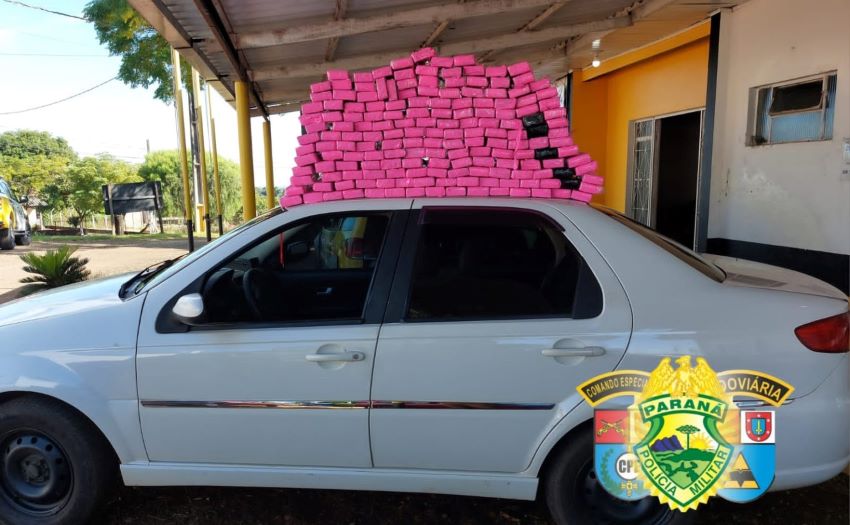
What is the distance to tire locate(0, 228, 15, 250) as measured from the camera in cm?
1562

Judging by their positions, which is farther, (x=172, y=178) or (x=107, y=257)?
(x=172, y=178)

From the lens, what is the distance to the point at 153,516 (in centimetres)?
280

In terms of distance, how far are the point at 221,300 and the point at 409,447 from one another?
1.09m

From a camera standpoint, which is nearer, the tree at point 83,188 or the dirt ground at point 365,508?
the dirt ground at point 365,508

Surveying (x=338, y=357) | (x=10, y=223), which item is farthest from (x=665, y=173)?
(x=10, y=223)

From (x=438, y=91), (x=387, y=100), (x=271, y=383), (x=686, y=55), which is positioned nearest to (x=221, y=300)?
(x=271, y=383)

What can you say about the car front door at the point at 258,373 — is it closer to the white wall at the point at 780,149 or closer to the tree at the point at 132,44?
the white wall at the point at 780,149

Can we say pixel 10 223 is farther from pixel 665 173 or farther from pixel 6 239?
pixel 665 173

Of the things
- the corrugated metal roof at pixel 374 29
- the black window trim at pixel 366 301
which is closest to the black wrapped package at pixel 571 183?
the black window trim at pixel 366 301

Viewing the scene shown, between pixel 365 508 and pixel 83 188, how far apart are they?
1211 inches

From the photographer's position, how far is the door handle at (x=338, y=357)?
2322 mm

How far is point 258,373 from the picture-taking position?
2.38 m

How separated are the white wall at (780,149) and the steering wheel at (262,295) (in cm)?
498

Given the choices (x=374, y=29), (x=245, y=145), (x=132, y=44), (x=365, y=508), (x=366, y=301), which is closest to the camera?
(x=366, y=301)
